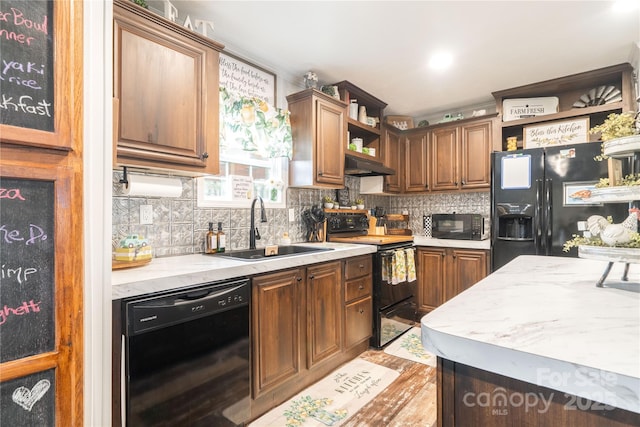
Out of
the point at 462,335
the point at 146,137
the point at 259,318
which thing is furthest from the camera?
the point at 259,318

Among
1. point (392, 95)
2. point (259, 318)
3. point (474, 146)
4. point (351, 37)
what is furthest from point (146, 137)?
point (474, 146)

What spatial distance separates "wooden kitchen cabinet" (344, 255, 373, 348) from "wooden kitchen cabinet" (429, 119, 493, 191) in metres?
1.66

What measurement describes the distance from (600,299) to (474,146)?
300 centimetres

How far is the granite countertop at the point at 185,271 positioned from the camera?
132 centimetres

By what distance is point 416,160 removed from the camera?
402 cm

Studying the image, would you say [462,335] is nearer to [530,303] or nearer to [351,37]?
[530,303]

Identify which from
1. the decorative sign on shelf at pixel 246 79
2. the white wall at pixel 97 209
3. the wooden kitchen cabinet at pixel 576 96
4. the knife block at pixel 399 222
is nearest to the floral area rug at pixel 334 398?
the white wall at pixel 97 209

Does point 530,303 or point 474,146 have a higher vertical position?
point 474,146

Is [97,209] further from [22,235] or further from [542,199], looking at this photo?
[542,199]

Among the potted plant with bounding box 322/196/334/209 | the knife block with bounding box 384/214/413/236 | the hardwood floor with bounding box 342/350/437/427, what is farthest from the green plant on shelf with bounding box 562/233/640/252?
the knife block with bounding box 384/214/413/236

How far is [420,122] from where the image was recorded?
413 cm

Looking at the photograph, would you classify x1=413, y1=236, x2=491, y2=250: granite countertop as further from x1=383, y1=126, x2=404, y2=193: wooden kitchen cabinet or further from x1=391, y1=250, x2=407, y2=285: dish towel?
x1=383, y1=126, x2=404, y2=193: wooden kitchen cabinet

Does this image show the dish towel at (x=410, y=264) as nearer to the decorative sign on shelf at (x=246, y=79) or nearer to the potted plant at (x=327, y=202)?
the potted plant at (x=327, y=202)

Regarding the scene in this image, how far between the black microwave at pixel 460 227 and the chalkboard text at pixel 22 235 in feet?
11.5
